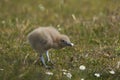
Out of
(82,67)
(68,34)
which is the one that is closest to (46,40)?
(82,67)

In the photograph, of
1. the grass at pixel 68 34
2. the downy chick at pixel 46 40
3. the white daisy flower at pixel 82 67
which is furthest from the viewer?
the white daisy flower at pixel 82 67

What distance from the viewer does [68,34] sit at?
8.06 meters

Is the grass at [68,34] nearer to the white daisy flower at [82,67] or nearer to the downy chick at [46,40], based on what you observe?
the white daisy flower at [82,67]

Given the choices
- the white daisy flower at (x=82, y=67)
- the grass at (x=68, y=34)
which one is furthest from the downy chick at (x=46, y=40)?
the white daisy flower at (x=82, y=67)

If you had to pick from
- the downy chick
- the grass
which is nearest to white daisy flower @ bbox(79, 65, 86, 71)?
the grass

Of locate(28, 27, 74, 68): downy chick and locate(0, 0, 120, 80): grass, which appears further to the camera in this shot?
locate(28, 27, 74, 68): downy chick

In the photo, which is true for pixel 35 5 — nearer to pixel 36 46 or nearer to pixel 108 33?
pixel 108 33

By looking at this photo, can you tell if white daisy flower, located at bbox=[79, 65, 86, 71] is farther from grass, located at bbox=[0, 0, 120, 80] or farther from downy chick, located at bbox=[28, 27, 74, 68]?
downy chick, located at bbox=[28, 27, 74, 68]

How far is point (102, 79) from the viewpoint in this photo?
575 cm

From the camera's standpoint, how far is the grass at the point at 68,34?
225 inches

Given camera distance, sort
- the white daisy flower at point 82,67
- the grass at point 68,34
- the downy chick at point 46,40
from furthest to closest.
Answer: the white daisy flower at point 82,67 < the downy chick at point 46,40 < the grass at point 68,34

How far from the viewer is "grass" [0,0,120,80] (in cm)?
572

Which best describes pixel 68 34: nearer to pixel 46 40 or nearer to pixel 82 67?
pixel 82 67

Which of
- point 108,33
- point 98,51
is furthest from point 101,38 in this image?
point 98,51
